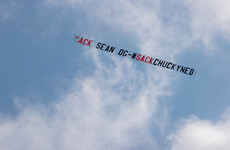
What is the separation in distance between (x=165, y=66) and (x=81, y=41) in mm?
36996

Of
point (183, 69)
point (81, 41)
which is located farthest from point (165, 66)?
point (81, 41)

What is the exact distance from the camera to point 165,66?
109688 mm

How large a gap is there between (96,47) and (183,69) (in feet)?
124

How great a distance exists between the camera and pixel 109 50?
108 metres

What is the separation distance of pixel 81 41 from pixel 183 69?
147ft

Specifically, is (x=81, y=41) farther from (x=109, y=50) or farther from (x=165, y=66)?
(x=165, y=66)

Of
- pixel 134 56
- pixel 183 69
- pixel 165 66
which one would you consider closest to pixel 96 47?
pixel 134 56

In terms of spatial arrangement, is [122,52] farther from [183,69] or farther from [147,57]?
[183,69]

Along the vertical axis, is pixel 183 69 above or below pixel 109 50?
above

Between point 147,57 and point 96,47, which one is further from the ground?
point 147,57

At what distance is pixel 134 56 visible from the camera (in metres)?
110

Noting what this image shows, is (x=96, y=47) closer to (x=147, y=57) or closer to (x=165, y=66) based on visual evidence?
(x=147, y=57)

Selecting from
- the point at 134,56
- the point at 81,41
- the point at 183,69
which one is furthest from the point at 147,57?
the point at 81,41

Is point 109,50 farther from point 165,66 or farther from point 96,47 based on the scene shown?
point 165,66
